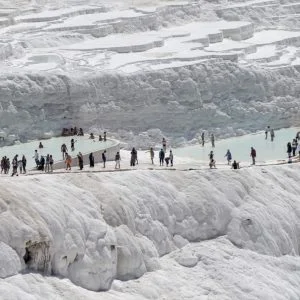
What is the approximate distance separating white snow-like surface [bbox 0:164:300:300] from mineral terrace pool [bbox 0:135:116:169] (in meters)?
3.97

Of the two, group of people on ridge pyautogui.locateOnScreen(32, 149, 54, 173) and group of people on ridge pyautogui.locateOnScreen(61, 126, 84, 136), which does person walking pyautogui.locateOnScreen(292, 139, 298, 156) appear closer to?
group of people on ridge pyautogui.locateOnScreen(61, 126, 84, 136)

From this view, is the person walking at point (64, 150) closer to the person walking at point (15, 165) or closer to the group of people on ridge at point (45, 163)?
the group of people on ridge at point (45, 163)

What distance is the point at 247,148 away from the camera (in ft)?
135

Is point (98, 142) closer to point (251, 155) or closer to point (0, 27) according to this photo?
point (251, 155)

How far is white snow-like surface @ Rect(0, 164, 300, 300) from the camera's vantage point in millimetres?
27484

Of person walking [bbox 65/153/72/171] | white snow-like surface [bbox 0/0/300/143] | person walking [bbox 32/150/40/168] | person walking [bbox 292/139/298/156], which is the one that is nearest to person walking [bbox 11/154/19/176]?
person walking [bbox 32/150/40/168]

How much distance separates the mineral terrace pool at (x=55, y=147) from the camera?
36.1 meters

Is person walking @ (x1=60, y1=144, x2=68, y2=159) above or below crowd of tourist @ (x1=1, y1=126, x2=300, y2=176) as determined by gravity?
above

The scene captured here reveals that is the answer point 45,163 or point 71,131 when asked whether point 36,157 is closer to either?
point 45,163

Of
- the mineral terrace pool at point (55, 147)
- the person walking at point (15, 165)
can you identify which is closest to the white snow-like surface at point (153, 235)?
the person walking at point (15, 165)

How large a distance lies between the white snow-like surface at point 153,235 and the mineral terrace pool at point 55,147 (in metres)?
3.97

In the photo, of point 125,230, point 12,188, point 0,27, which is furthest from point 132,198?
point 0,27

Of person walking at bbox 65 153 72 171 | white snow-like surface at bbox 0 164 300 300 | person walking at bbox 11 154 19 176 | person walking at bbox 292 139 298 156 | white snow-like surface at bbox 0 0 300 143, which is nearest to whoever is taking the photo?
white snow-like surface at bbox 0 164 300 300

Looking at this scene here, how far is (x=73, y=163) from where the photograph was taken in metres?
34.2
